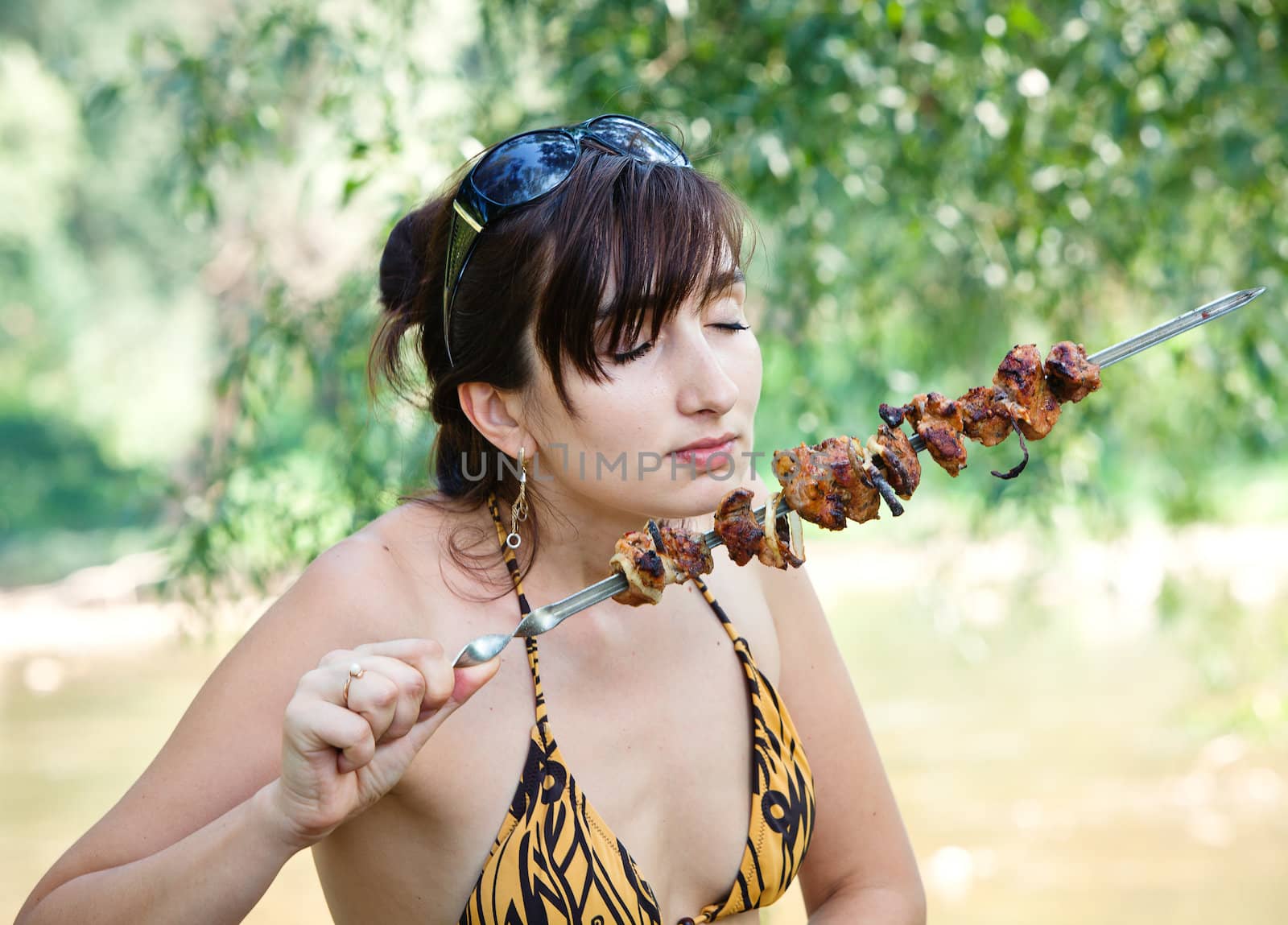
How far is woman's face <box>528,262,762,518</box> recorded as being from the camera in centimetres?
177

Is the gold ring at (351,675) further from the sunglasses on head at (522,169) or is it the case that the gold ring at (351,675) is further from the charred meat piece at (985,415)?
the charred meat piece at (985,415)

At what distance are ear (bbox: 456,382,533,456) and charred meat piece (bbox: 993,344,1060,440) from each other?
73cm

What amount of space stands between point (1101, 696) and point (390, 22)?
23.0 feet

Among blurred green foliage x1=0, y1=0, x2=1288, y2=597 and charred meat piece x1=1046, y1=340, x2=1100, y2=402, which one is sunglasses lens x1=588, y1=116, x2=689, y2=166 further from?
blurred green foliage x1=0, y1=0, x2=1288, y2=597

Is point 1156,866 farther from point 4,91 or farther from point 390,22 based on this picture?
point 4,91

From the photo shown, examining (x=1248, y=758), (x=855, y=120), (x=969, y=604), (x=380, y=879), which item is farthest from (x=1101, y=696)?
(x=380, y=879)

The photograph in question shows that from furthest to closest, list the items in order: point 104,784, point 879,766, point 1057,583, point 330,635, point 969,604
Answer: point 104,784 → point 1057,583 → point 969,604 → point 879,766 → point 330,635

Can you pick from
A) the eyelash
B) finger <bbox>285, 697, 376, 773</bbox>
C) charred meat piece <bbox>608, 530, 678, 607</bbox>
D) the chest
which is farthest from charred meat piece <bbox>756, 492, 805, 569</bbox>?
finger <bbox>285, 697, 376, 773</bbox>

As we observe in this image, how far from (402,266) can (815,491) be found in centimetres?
91

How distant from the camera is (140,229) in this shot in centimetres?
1527

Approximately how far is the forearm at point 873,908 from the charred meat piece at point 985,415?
2.59ft

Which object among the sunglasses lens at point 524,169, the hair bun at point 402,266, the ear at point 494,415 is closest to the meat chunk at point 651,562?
the ear at point 494,415

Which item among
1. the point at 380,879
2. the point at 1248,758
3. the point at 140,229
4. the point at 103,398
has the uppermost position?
the point at 140,229

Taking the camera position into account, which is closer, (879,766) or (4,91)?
(879,766)
